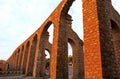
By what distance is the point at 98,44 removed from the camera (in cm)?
527

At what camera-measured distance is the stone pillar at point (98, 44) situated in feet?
16.6

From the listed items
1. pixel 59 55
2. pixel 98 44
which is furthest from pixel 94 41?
pixel 59 55

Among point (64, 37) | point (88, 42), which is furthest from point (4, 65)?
point (88, 42)

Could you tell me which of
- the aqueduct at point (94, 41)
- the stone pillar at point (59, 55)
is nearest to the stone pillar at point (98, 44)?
the aqueduct at point (94, 41)

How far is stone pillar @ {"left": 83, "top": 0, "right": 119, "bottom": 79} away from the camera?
5.07 metres

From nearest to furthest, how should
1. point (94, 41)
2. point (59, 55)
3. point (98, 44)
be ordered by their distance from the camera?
point (98, 44) < point (94, 41) < point (59, 55)

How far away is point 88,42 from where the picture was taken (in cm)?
584

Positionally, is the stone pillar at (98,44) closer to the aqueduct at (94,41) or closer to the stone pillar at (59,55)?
the aqueduct at (94,41)

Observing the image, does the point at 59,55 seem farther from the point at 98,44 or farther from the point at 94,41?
the point at 98,44

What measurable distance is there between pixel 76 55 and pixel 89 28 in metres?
9.14

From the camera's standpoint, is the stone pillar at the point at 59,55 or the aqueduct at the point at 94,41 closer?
the aqueduct at the point at 94,41

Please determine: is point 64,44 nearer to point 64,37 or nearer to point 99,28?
point 64,37

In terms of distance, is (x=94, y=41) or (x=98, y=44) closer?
(x=98, y=44)

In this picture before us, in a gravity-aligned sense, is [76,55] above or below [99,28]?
below
